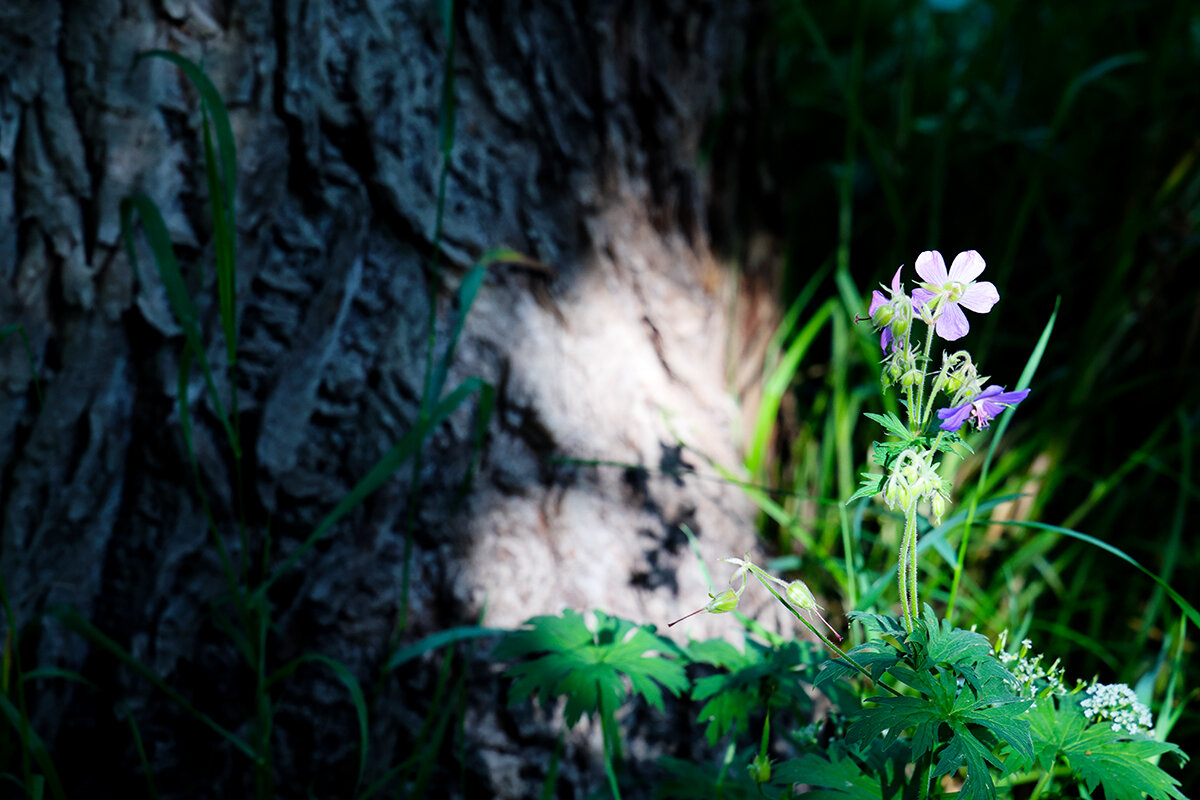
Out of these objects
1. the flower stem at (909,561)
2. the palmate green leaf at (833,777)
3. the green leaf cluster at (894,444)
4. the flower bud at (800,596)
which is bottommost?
the palmate green leaf at (833,777)

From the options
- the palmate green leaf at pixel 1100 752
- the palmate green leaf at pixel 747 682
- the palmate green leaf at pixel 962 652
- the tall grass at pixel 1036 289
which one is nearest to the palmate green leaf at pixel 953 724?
the palmate green leaf at pixel 962 652

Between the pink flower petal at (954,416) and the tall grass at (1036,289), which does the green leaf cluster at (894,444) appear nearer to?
the pink flower petal at (954,416)

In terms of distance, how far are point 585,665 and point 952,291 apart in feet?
1.93

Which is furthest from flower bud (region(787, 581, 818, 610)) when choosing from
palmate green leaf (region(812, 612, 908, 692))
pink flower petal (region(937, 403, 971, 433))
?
pink flower petal (region(937, 403, 971, 433))

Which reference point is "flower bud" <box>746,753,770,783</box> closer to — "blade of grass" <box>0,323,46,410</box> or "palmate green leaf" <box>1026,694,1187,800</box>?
"palmate green leaf" <box>1026,694,1187,800</box>

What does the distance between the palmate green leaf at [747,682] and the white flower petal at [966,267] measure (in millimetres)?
481

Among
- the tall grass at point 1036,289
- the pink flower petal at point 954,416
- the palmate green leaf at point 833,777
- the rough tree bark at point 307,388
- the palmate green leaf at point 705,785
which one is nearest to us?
the pink flower petal at point 954,416

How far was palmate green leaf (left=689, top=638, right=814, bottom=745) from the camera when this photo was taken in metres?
0.91

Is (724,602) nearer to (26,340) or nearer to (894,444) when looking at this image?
(894,444)

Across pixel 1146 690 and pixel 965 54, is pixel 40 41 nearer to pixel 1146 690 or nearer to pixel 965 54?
pixel 1146 690

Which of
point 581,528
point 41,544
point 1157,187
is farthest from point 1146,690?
point 41,544

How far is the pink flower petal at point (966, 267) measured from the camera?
0.68m

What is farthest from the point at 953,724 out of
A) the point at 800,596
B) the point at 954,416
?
the point at 954,416

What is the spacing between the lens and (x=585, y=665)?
0.96m
